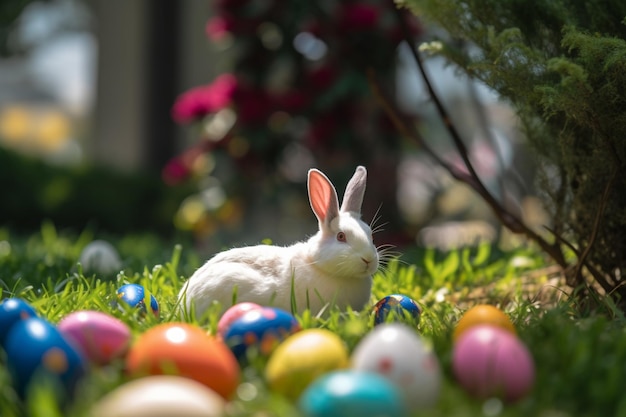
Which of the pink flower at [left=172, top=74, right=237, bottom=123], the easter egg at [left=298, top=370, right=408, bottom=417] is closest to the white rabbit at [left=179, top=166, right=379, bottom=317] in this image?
the easter egg at [left=298, top=370, right=408, bottom=417]

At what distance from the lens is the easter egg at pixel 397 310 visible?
2393 mm

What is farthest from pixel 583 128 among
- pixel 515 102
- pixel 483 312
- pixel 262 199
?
pixel 262 199

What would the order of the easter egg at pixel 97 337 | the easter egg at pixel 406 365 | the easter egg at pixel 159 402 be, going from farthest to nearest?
the easter egg at pixel 97 337, the easter egg at pixel 406 365, the easter egg at pixel 159 402

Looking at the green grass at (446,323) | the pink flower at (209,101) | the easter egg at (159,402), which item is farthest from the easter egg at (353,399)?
the pink flower at (209,101)

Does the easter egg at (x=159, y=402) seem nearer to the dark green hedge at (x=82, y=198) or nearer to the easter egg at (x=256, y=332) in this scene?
the easter egg at (x=256, y=332)

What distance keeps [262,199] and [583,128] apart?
12.9 feet

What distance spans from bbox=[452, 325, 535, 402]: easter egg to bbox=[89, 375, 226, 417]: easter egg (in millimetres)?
572

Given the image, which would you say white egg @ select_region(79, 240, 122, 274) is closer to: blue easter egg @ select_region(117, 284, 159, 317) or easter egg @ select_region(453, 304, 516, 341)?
blue easter egg @ select_region(117, 284, 159, 317)

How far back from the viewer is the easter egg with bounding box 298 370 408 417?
1.41 metres

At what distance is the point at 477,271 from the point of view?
12.0ft

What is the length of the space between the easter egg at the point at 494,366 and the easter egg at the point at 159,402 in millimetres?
572

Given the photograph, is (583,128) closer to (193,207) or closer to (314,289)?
(314,289)

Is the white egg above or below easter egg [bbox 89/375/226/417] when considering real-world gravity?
below

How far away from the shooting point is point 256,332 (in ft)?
6.41
